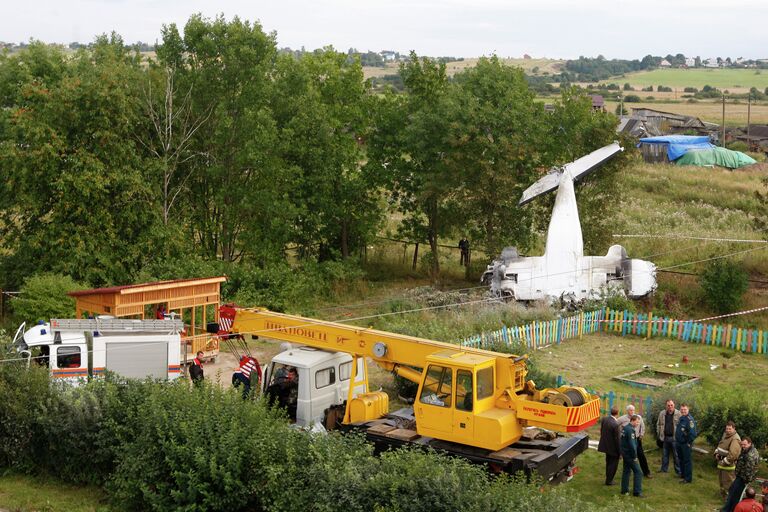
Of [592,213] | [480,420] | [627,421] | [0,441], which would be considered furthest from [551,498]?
[592,213]

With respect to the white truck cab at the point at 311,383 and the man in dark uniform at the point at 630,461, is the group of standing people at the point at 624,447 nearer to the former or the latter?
the man in dark uniform at the point at 630,461

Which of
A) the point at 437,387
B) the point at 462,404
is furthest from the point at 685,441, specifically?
the point at 437,387

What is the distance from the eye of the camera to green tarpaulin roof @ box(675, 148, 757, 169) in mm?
64562

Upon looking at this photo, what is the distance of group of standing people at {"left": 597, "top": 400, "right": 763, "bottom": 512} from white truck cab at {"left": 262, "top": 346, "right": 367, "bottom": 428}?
5214 millimetres

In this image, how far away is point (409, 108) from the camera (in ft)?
116

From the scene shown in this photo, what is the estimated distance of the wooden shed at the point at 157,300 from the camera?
899 inches

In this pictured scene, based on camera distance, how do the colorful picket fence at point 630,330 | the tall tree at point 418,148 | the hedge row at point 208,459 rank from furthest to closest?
1. the tall tree at point 418,148
2. the colorful picket fence at point 630,330
3. the hedge row at point 208,459

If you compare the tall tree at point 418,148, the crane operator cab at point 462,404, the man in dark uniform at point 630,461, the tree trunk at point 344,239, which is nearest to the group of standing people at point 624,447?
the man in dark uniform at point 630,461

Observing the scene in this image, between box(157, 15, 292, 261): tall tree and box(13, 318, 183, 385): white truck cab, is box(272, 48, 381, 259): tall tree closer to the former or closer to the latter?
box(157, 15, 292, 261): tall tree

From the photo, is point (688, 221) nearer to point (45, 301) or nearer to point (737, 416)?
point (737, 416)

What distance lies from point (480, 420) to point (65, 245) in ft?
60.8

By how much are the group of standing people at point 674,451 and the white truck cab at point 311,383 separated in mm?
5214

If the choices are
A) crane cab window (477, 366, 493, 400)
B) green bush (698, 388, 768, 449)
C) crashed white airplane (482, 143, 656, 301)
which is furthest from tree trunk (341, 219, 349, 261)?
crane cab window (477, 366, 493, 400)

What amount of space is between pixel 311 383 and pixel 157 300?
678 centimetres
